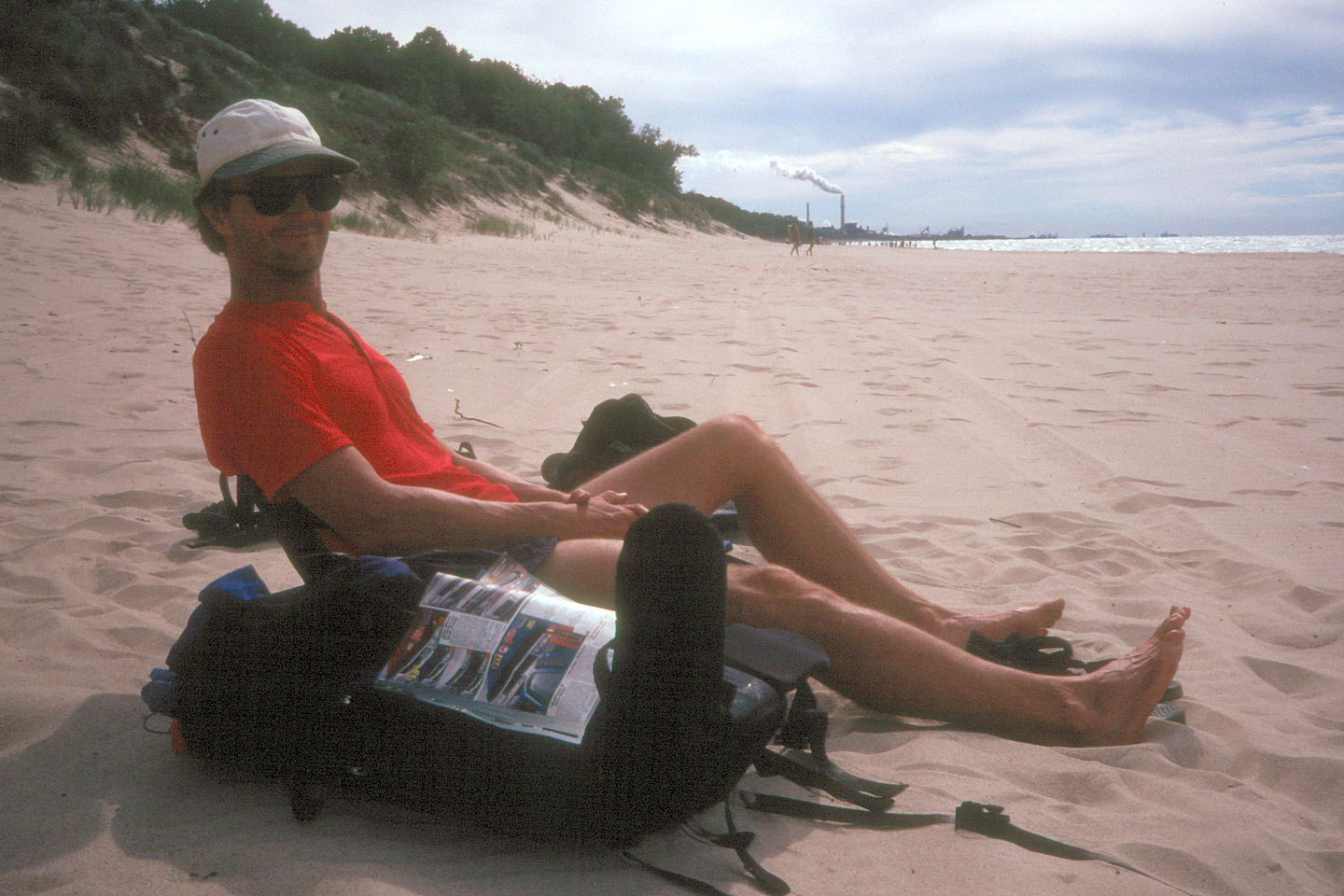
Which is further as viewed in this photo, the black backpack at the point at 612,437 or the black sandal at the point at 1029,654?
the black backpack at the point at 612,437

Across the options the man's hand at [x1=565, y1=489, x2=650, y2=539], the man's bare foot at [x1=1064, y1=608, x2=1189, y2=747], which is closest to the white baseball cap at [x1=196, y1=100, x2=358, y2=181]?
the man's hand at [x1=565, y1=489, x2=650, y2=539]

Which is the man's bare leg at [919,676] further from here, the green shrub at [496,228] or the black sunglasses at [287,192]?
the green shrub at [496,228]

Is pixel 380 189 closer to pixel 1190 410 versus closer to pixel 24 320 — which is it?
pixel 24 320

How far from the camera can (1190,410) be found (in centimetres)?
502

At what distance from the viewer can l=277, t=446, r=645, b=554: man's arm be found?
1850mm

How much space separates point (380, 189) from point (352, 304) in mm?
16014

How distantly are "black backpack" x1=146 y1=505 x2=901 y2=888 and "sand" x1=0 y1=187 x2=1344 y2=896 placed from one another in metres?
0.10

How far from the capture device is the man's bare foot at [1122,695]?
6.37 feet

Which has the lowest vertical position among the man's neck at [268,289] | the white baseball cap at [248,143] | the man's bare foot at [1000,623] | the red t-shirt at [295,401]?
the man's bare foot at [1000,623]

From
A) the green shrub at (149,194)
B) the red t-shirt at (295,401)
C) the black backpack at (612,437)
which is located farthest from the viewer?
the green shrub at (149,194)

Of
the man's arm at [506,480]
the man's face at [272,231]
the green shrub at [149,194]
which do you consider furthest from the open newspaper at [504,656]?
the green shrub at [149,194]

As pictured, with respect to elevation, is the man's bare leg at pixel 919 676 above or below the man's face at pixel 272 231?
below

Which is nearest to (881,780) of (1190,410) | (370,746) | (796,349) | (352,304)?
(370,746)

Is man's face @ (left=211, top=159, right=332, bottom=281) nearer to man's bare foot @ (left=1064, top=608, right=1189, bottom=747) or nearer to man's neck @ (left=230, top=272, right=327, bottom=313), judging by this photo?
man's neck @ (left=230, top=272, right=327, bottom=313)
